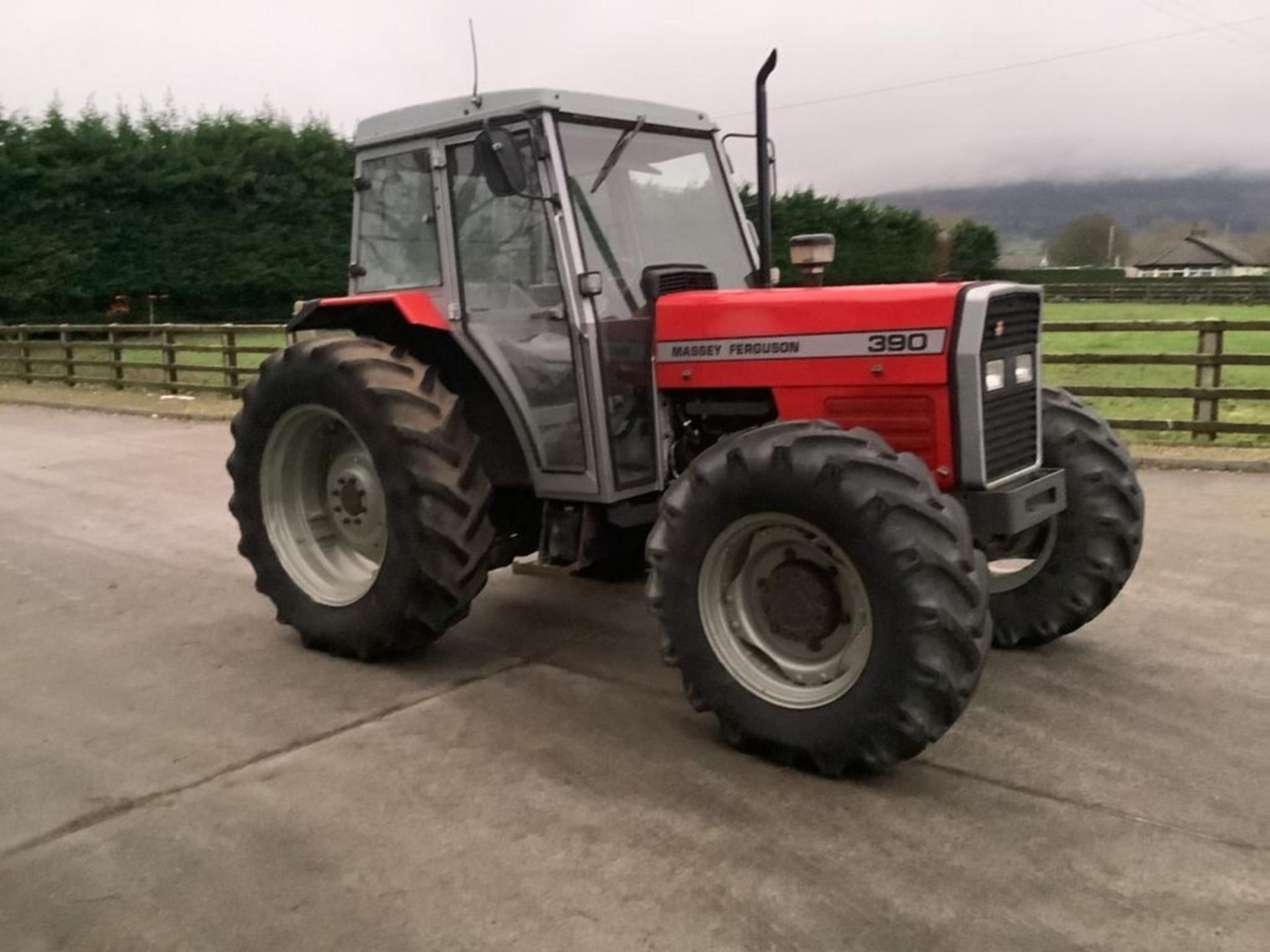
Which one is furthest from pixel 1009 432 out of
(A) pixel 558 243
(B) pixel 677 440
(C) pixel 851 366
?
(A) pixel 558 243

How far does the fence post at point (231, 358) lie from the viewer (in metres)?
15.4

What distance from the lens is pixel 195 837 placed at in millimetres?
3314

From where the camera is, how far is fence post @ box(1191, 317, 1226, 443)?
991 cm

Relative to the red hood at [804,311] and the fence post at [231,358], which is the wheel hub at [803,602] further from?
the fence post at [231,358]

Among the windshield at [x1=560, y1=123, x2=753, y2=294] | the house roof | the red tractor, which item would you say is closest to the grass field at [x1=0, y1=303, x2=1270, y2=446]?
the windshield at [x1=560, y1=123, x2=753, y2=294]

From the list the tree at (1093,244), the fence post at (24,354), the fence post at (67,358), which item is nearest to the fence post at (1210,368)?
the fence post at (67,358)

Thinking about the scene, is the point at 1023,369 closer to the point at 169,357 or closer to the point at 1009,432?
the point at 1009,432

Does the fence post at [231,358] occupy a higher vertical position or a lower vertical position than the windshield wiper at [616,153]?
lower

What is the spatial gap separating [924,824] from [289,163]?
2600cm

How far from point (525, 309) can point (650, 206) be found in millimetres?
717

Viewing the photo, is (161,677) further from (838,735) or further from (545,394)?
(838,735)

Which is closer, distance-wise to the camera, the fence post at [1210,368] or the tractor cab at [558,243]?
the tractor cab at [558,243]

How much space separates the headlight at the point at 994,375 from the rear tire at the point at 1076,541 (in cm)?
70

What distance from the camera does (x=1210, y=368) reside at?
1002 centimetres
